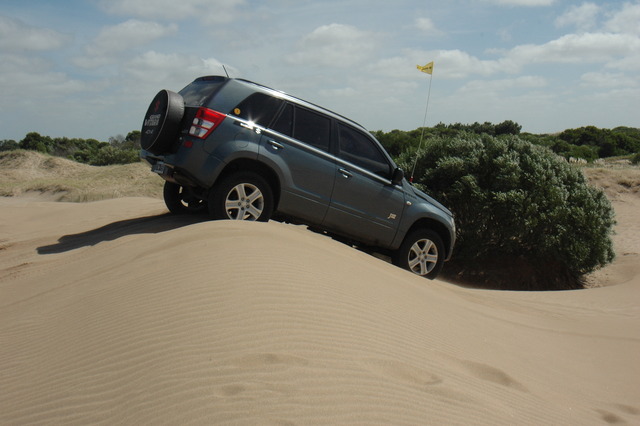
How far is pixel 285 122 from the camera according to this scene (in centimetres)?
756

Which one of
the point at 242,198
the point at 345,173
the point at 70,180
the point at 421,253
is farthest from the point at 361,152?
the point at 70,180

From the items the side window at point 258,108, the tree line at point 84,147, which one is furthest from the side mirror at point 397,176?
the tree line at point 84,147

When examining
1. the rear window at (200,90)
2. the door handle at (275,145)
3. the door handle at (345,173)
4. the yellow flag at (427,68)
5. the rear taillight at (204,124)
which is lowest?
the door handle at (345,173)

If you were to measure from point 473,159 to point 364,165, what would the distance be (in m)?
5.21

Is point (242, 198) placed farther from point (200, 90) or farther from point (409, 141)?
point (409, 141)

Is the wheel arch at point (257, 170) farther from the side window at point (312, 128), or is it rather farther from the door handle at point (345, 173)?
the door handle at point (345, 173)

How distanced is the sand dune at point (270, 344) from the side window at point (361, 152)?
58.0 inches

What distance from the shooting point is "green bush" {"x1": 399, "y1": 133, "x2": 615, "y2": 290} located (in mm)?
12227

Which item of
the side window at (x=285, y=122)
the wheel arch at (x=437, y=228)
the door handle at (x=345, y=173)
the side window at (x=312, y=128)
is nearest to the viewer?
the side window at (x=285, y=122)

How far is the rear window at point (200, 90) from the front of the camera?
7.26m

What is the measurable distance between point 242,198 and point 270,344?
3698 mm

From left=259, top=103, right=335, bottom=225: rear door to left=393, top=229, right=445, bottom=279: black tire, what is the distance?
155 centimetres

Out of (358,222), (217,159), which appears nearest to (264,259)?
(217,159)

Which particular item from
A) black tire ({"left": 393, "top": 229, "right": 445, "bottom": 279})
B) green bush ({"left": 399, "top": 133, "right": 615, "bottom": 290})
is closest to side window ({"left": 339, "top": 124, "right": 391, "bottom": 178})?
black tire ({"left": 393, "top": 229, "right": 445, "bottom": 279})
